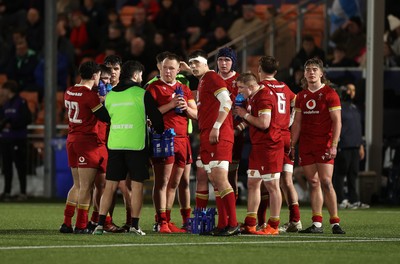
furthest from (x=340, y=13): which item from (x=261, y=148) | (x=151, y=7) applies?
(x=261, y=148)

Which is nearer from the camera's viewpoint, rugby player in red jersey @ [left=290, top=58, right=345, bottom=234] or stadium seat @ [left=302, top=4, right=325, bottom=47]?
rugby player in red jersey @ [left=290, top=58, right=345, bottom=234]

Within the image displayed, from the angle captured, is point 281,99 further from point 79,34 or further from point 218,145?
Answer: point 79,34

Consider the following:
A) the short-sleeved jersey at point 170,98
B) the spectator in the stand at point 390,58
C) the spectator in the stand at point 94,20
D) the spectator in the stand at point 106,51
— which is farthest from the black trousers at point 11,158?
the short-sleeved jersey at point 170,98

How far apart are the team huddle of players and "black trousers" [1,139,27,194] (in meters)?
8.86

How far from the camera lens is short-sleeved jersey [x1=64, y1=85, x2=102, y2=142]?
1397 centimetres

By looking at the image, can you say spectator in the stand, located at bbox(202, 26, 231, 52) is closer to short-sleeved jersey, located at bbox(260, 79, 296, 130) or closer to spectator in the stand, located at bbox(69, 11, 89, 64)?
spectator in the stand, located at bbox(69, 11, 89, 64)

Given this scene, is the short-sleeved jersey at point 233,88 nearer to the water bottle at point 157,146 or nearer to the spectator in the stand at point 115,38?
the water bottle at point 157,146

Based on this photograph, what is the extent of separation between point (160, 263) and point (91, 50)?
18741 millimetres

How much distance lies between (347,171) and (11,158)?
6.72 m

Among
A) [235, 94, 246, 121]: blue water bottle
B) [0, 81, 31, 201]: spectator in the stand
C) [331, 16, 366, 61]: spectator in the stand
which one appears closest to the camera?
[235, 94, 246, 121]: blue water bottle

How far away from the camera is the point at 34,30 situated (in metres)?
29.3

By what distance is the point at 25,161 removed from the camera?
2395 centimetres

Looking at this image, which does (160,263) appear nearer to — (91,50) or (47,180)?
(47,180)

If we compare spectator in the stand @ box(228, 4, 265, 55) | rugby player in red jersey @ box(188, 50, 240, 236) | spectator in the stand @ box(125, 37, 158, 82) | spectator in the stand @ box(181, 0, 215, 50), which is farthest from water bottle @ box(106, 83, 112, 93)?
spectator in the stand @ box(181, 0, 215, 50)
